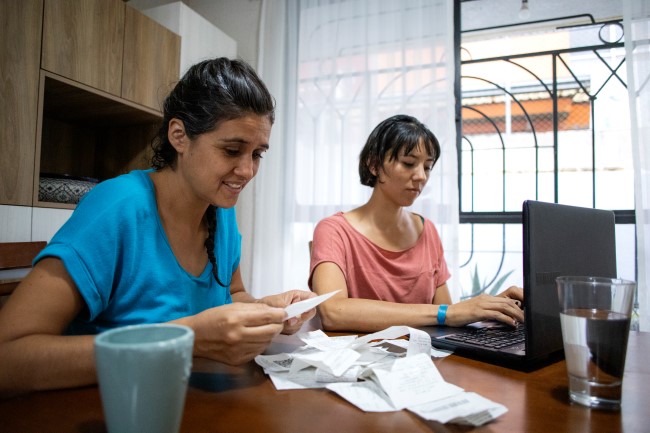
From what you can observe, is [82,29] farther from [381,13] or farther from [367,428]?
[367,428]

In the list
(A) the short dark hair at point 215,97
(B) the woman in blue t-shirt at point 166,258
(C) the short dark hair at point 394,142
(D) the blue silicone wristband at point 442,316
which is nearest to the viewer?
(B) the woman in blue t-shirt at point 166,258

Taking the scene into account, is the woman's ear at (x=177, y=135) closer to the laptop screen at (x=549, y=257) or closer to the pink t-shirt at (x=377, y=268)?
the pink t-shirt at (x=377, y=268)

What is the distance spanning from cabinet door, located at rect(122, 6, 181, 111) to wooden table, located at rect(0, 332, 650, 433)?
6.18ft

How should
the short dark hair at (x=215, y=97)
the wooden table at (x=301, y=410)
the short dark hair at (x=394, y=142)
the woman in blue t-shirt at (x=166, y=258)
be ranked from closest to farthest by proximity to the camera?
the wooden table at (x=301, y=410) < the woman in blue t-shirt at (x=166, y=258) < the short dark hair at (x=215, y=97) < the short dark hair at (x=394, y=142)

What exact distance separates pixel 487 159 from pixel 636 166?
801mm

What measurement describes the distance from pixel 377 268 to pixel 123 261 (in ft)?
2.94

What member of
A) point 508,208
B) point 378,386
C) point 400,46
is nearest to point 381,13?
point 400,46

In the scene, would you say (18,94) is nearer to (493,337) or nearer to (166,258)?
(166,258)

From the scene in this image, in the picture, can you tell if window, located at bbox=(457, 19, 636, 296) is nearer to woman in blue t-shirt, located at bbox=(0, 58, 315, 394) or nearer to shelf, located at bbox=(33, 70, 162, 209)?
shelf, located at bbox=(33, 70, 162, 209)

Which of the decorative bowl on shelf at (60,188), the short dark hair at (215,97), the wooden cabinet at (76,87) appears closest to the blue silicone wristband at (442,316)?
the short dark hair at (215,97)

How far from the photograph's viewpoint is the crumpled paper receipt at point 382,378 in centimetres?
55

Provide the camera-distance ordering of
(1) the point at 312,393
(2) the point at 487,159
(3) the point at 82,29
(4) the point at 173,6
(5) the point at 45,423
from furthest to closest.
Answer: (2) the point at 487,159
(4) the point at 173,6
(3) the point at 82,29
(1) the point at 312,393
(5) the point at 45,423

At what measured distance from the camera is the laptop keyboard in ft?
2.78

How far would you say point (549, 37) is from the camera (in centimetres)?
272
